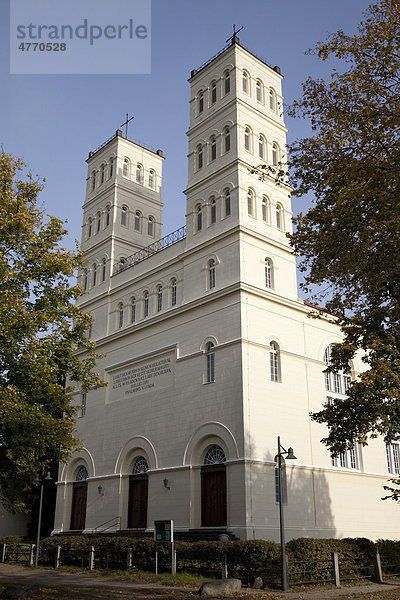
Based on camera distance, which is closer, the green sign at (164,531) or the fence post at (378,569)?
the fence post at (378,569)

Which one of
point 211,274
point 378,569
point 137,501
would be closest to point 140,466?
point 137,501

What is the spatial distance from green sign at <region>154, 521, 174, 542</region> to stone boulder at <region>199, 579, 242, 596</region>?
13.3 feet

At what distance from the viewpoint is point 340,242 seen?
16.0 meters

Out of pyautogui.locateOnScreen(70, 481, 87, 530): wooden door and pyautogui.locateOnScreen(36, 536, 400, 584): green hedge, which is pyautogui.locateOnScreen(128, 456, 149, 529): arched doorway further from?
pyautogui.locateOnScreen(36, 536, 400, 584): green hedge

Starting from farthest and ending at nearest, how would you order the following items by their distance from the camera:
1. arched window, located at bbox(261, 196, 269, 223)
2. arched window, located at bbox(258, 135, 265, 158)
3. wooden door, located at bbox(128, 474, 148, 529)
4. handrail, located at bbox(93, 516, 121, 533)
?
arched window, located at bbox(258, 135, 265, 158)
arched window, located at bbox(261, 196, 269, 223)
handrail, located at bbox(93, 516, 121, 533)
wooden door, located at bbox(128, 474, 148, 529)

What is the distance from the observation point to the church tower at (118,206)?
138ft

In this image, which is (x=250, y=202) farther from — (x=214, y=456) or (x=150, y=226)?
(x=150, y=226)

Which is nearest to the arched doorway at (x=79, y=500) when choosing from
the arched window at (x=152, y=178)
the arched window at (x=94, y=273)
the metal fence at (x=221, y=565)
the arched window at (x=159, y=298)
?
the metal fence at (x=221, y=565)

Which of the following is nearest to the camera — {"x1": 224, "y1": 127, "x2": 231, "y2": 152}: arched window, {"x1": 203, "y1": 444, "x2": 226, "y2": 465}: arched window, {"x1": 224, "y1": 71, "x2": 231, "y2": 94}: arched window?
{"x1": 203, "y1": 444, "x2": 226, "y2": 465}: arched window

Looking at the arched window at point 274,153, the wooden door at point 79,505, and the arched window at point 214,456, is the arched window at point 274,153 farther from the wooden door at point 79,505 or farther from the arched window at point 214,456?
the wooden door at point 79,505

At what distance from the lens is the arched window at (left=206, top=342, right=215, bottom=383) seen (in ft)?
97.8

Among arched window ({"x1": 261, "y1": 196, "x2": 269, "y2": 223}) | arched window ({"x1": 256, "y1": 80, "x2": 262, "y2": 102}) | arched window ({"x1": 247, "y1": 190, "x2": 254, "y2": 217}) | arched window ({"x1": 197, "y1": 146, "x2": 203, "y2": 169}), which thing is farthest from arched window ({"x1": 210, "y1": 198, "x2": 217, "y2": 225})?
arched window ({"x1": 256, "y1": 80, "x2": 262, "y2": 102})

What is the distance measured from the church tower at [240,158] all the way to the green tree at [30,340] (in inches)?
431

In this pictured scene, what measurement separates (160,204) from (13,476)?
96.1ft
